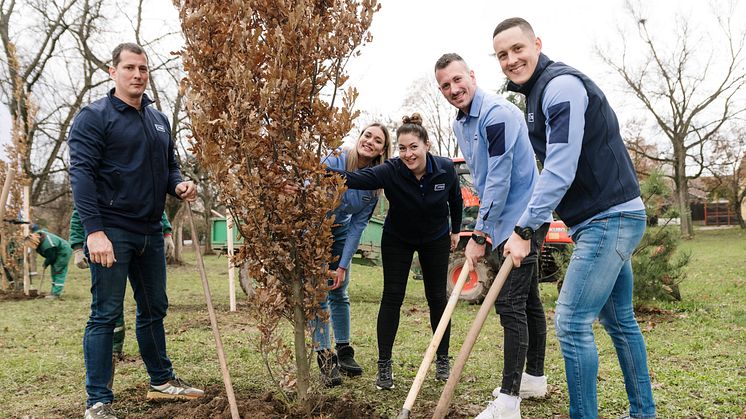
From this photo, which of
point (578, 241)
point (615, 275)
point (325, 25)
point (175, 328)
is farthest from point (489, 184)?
point (175, 328)

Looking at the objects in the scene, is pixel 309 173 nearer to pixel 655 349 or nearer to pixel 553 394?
pixel 553 394

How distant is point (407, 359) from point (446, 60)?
281cm

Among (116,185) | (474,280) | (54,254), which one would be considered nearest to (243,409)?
(116,185)

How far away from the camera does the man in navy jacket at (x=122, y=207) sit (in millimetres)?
3406

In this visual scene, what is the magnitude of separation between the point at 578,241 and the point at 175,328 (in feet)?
18.3

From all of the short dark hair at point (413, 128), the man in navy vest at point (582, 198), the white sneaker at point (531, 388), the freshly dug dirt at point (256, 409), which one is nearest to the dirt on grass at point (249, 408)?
the freshly dug dirt at point (256, 409)

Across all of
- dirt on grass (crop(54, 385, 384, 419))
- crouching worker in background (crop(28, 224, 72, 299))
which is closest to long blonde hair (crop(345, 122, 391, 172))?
dirt on grass (crop(54, 385, 384, 419))

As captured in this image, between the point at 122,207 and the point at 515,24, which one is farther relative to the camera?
the point at 122,207

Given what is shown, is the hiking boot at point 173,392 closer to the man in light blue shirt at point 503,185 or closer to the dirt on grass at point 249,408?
the dirt on grass at point 249,408

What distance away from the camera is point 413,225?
4.18m

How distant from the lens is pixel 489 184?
3416mm

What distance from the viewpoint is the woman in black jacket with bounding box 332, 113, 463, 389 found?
4055 mm

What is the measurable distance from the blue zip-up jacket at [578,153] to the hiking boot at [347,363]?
7.49ft

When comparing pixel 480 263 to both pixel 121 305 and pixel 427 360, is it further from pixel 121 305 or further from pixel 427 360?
pixel 121 305
